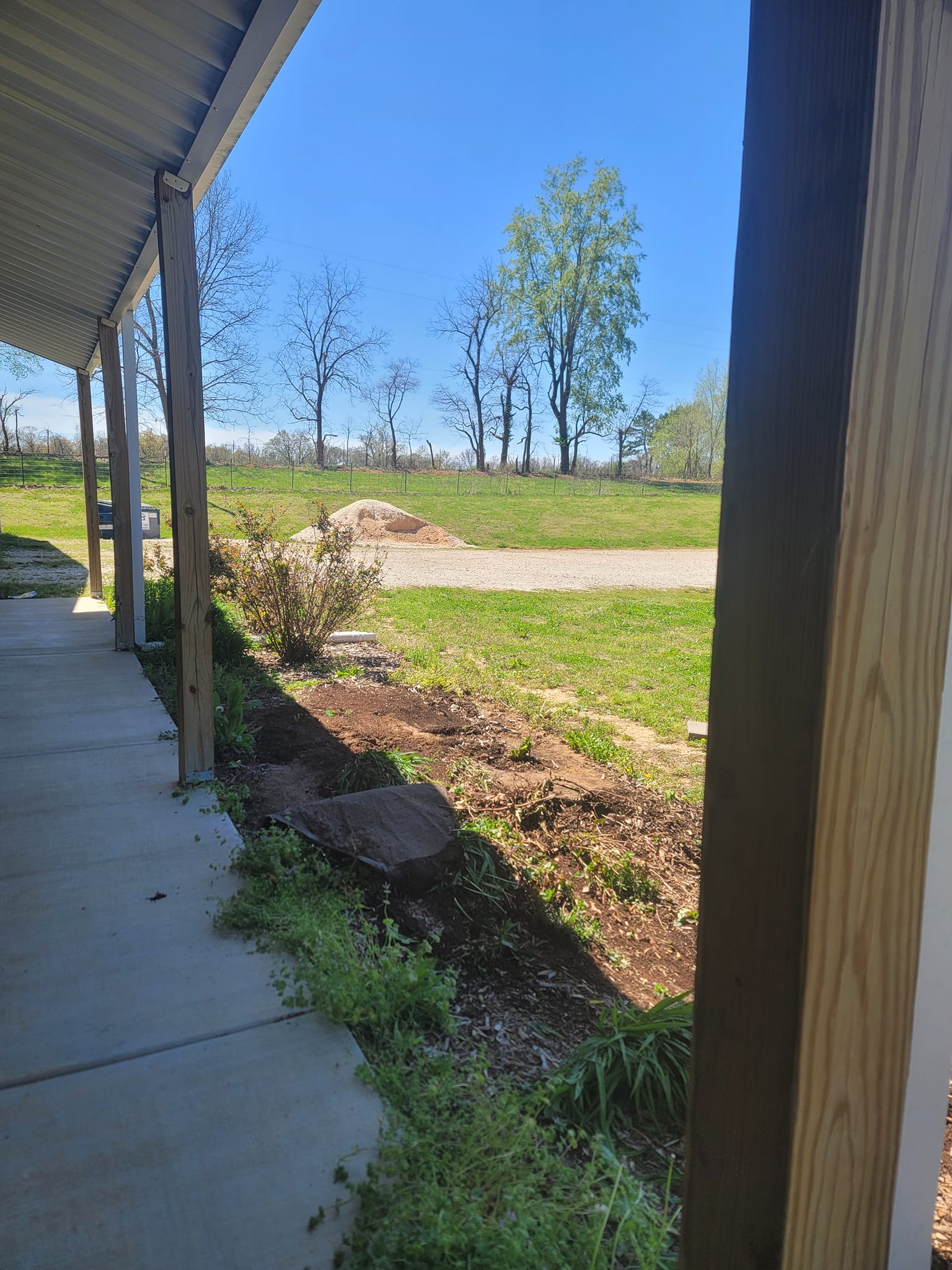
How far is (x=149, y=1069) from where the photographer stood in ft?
6.42

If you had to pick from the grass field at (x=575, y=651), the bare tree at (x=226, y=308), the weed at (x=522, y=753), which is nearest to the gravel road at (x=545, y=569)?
the grass field at (x=575, y=651)

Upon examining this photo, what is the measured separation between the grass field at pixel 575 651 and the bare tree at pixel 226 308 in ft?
66.6

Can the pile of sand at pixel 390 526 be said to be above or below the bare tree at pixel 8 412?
below

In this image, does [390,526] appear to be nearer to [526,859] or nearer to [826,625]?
[526,859]

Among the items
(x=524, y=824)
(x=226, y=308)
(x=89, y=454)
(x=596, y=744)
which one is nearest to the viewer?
(x=524, y=824)

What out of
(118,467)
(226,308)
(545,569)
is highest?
(226,308)

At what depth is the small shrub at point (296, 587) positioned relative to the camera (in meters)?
6.41

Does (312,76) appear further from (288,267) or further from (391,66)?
(288,267)

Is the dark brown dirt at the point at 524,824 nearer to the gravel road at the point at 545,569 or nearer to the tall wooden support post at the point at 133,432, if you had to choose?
the tall wooden support post at the point at 133,432

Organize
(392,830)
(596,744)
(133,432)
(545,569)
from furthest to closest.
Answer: (545,569) < (133,432) < (596,744) < (392,830)

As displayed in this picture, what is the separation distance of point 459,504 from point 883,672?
2712 centimetres

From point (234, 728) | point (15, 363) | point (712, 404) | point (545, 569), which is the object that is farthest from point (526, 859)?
point (712, 404)

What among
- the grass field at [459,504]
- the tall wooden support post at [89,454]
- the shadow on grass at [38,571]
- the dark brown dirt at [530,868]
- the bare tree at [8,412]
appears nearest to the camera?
the dark brown dirt at [530,868]

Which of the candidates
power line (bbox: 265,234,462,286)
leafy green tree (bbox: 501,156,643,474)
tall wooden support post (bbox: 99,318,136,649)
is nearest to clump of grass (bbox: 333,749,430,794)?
tall wooden support post (bbox: 99,318,136,649)
